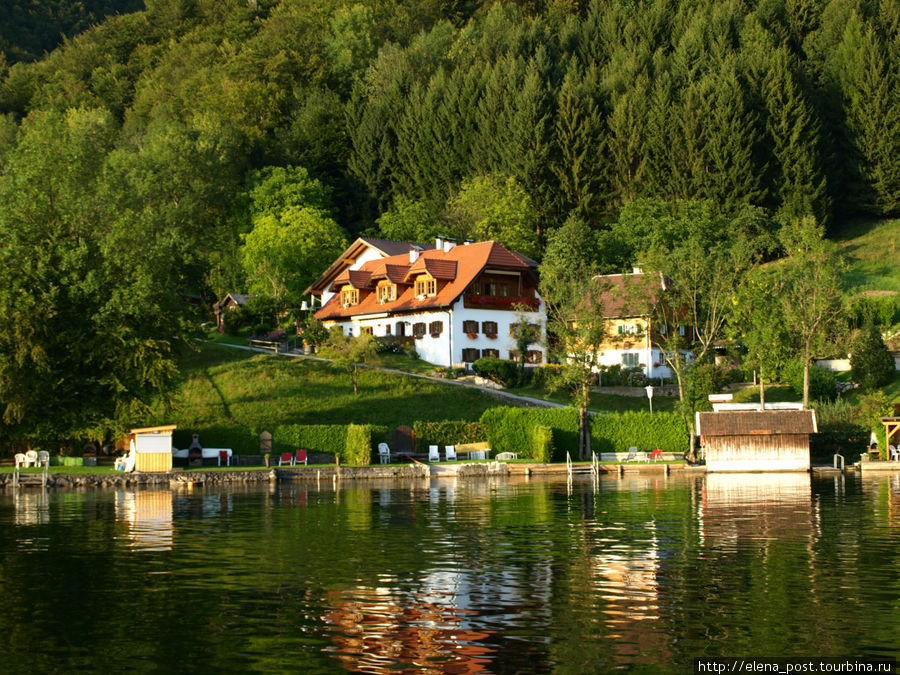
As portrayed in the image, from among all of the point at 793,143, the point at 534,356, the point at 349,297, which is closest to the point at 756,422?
the point at 534,356

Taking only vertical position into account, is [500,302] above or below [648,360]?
above

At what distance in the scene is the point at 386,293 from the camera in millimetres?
87438

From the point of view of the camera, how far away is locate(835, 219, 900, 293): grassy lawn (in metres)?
88.1

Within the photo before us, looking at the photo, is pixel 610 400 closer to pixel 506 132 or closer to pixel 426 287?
pixel 426 287

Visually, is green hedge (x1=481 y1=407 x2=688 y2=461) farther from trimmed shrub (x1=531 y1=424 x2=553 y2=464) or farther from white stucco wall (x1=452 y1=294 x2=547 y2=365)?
white stucco wall (x1=452 y1=294 x2=547 y2=365)

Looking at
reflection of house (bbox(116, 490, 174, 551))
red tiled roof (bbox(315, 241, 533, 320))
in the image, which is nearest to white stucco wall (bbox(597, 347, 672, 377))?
red tiled roof (bbox(315, 241, 533, 320))

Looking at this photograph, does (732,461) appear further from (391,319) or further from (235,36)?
(235,36)

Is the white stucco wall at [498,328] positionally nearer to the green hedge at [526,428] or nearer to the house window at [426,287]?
the house window at [426,287]

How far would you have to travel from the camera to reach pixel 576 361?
6131 centimetres

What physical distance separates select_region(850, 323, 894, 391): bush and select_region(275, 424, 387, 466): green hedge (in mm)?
31864

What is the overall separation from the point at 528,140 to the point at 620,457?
5454 cm

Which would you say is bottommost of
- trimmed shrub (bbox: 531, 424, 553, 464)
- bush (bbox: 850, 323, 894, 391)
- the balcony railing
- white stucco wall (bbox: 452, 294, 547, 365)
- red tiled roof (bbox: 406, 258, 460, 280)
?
trimmed shrub (bbox: 531, 424, 553, 464)

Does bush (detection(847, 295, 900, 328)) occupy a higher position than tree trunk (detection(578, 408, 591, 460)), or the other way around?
bush (detection(847, 295, 900, 328))

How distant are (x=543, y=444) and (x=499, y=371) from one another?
57.1 ft
